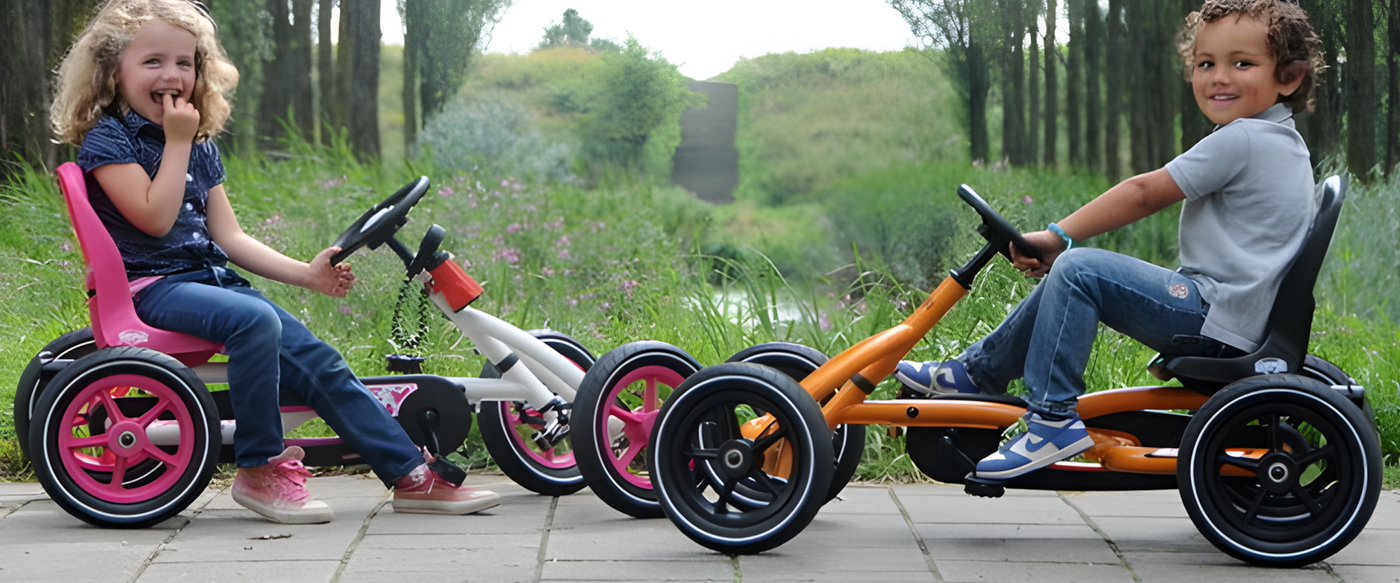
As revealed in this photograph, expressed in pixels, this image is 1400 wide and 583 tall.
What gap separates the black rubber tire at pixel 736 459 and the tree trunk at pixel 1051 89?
113 inches

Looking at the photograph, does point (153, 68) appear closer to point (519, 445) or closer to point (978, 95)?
point (519, 445)

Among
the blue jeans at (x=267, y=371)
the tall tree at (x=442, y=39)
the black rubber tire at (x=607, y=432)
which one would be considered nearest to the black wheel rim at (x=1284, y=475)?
the black rubber tire at (x=607, y=432)

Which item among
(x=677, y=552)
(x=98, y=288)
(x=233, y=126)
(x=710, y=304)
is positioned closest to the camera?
(x=677, y=552)

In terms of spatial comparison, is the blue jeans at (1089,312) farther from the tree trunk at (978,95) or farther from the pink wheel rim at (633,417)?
the tree trunk at (978,95)

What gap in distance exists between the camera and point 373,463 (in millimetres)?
3314

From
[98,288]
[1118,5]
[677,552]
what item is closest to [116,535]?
[98,288]

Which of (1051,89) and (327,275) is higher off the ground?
(1051,89)

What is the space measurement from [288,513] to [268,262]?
27.1 inches

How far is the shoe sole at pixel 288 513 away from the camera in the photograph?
3238mm

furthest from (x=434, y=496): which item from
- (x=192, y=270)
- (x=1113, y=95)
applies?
(x=1113, y=95)

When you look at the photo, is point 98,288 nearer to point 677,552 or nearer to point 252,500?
point 252,500

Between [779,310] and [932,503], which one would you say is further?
[779,310]

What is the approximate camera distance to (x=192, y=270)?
338cm

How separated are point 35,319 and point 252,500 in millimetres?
2164
